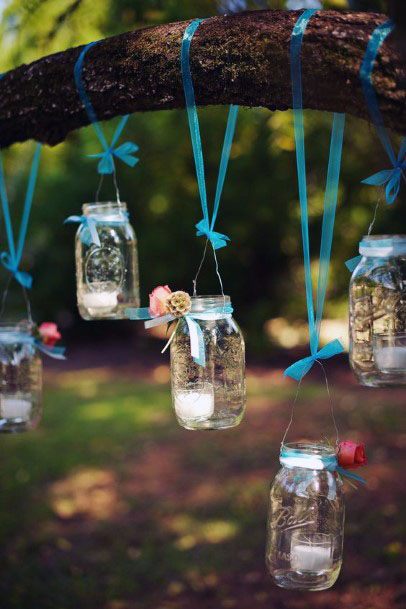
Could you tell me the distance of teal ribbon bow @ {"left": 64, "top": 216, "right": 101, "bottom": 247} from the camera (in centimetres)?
282

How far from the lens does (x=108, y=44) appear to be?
2.44m

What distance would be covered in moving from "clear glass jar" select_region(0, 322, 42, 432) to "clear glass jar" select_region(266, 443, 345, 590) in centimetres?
121

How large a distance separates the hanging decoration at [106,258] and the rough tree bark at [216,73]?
0.30m

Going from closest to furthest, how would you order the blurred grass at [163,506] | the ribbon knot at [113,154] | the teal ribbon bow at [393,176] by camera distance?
the teal ribbon bow at [393,176]
the ribbon knot at [113,154]
the blurred grass at [163,506]

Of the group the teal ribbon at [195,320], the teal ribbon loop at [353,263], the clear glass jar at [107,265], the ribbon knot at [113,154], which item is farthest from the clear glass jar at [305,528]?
the ribbon knot at [113,154]

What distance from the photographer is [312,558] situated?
2268 mm

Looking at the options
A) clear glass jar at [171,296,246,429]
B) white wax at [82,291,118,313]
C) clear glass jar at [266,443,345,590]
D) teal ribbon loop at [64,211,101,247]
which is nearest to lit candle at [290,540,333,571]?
clear glass jar at [266,443,345,590]

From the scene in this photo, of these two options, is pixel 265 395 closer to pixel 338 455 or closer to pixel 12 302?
pixel 12 302

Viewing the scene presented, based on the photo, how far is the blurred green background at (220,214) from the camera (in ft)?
27.3

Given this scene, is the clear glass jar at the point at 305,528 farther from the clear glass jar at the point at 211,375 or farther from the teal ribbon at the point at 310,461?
the clear glass jar at the point at 211,375

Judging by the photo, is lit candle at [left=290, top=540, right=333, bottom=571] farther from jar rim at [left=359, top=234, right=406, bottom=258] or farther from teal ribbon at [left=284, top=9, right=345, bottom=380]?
jar rim at [left=359, top=234, right=406, bottom=258]

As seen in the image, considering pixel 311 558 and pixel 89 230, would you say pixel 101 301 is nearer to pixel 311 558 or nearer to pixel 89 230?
pixel 89 230

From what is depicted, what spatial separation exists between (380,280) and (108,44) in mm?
1073

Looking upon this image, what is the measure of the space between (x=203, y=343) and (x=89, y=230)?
0.84 metres
